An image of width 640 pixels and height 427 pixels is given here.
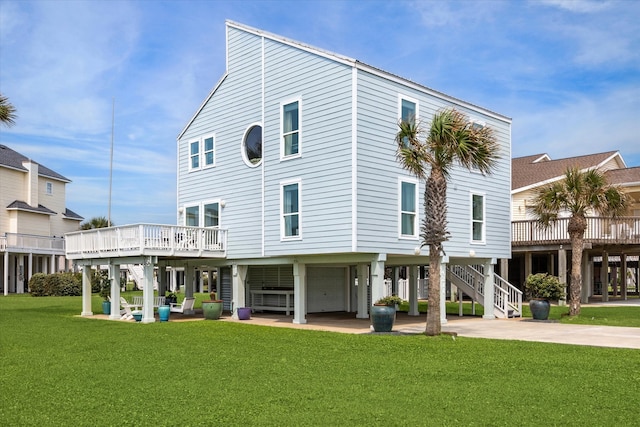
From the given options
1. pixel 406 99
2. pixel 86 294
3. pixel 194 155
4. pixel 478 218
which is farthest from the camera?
pixel 86 294

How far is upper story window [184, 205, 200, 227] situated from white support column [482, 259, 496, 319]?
1130 cm

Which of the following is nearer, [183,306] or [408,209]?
[408,209]

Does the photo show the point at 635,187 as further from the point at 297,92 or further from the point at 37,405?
the point at 37,405

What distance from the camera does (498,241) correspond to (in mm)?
24781

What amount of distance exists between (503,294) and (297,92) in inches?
447

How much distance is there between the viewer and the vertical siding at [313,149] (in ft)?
62.1

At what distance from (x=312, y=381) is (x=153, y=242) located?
12.8 metres

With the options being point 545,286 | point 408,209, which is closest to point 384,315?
point 408,209

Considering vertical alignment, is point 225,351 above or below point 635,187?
below

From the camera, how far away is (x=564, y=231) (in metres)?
30.0

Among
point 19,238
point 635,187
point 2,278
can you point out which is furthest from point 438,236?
point 2,278

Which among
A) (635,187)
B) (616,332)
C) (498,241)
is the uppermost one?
(635,187)

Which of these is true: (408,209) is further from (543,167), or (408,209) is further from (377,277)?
(543,167)

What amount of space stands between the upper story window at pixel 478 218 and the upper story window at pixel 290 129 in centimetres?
707
